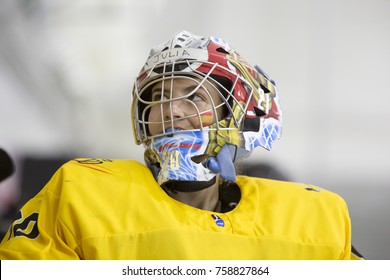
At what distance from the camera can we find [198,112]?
137cm

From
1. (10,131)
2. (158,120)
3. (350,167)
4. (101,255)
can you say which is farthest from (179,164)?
(350,167)

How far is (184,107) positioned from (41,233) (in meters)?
0.41

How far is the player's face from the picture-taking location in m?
1.38

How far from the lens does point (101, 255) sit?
1224 mm

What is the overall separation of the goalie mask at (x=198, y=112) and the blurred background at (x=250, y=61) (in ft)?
1.88

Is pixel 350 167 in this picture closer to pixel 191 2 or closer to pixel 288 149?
pixel 288 149

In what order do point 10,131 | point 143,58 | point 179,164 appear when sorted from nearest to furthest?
point 179,164 < point 10,131 < point 143,58

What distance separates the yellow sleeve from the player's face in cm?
25

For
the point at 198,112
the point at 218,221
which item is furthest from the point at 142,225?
the point at 198,112

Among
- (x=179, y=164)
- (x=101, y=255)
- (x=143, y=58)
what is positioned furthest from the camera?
(x=143, y=58)

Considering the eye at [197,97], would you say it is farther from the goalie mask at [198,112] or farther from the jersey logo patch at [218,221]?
the jersey logo patch at [218,221]

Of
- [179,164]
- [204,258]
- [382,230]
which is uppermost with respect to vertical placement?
[179,164]

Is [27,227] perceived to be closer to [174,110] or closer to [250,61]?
[174,110]

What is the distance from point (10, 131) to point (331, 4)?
1181 millimetres
